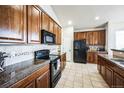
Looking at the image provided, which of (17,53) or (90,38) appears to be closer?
(17,53)

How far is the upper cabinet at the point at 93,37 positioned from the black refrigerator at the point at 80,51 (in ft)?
2.70

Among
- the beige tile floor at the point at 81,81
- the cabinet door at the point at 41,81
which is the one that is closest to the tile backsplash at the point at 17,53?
the cabinet door at the point at 41,81

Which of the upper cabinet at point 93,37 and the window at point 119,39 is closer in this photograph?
the window at point 119,39

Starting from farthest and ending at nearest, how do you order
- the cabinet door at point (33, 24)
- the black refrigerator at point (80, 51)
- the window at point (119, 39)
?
the black refrigerator at point (80, 51)
the window at point (119, 39)
the cabinet door at point (33, 24)

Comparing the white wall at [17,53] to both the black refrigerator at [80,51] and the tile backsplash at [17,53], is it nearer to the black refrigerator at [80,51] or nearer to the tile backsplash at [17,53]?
the tile backsplash at [17,53]

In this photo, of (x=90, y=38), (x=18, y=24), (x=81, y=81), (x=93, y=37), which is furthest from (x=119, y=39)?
(x=18, y=24)

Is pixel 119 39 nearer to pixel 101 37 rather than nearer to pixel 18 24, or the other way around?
pixel 101 37

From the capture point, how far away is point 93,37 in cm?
780

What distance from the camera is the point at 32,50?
2945 millimetres

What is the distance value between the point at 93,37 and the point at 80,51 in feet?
4.68

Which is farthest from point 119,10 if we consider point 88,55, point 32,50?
point 32,50

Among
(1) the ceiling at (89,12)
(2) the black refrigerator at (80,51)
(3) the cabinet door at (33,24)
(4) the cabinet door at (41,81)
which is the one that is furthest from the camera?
(2) the black refrigerator at (80,51)

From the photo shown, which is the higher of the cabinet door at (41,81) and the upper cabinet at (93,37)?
the upper cabinet at (93,37)

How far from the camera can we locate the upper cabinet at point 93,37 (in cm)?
757
